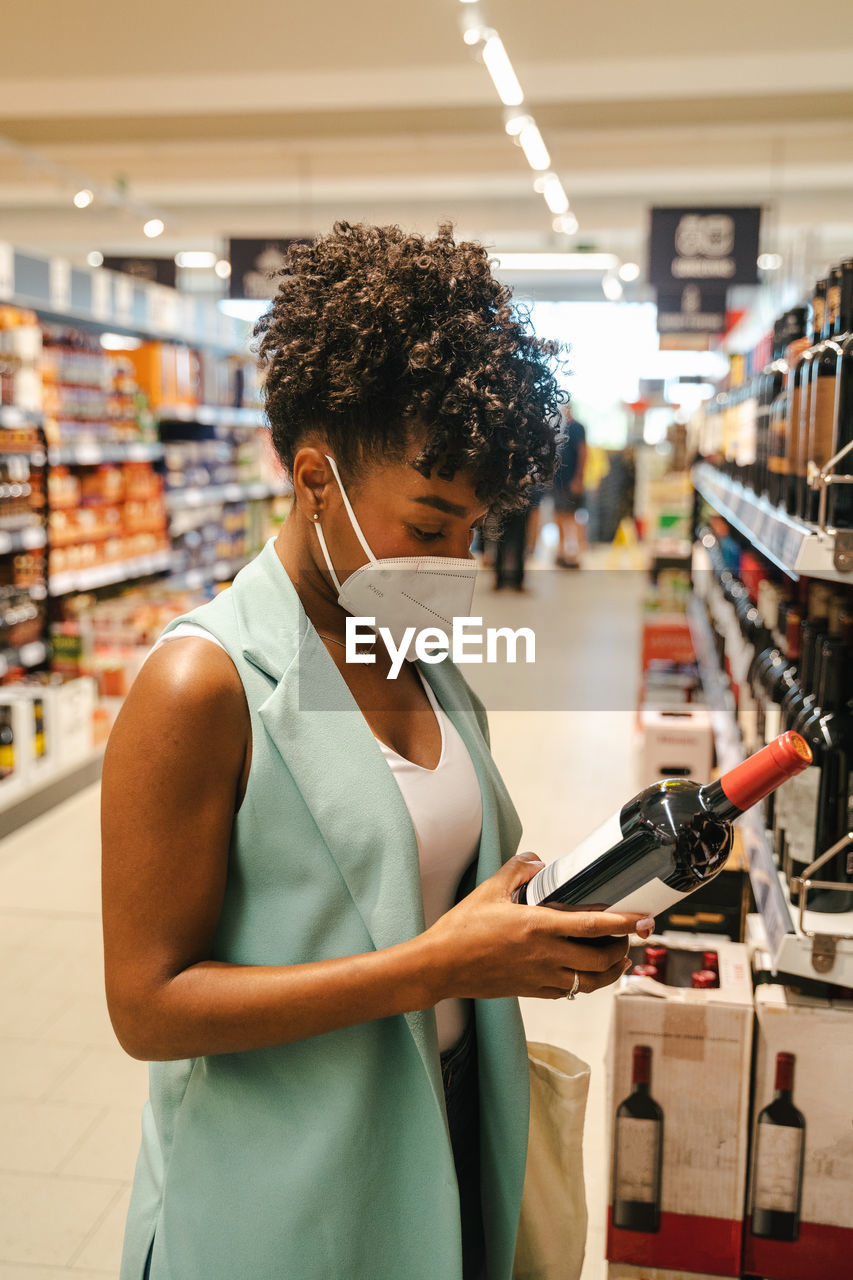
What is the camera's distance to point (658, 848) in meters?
1.06

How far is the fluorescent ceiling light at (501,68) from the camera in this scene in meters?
6.86

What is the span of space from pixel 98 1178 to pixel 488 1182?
1702 millimetres

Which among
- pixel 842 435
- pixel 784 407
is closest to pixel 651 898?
pixel 842 435

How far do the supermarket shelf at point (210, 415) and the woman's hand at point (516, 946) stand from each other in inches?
242

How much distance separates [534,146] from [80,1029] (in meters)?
8.67

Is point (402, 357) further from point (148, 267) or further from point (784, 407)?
point (148, 267)

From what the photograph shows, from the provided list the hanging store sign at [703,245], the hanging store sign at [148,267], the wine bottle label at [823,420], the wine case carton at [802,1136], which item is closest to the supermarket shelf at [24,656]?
the wine case carton at [802,1136]

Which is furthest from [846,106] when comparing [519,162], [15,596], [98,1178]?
[98,1178]

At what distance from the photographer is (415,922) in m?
1.11

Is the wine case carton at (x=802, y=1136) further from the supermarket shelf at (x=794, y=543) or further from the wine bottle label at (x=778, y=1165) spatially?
the supermarket shelf at (x=794, y=543)

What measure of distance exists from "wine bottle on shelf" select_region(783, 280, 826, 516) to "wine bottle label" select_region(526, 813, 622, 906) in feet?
4.02

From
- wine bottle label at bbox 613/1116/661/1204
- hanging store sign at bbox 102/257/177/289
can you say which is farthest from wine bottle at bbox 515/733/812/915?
hanging store sign at bbox 102/257/177/289

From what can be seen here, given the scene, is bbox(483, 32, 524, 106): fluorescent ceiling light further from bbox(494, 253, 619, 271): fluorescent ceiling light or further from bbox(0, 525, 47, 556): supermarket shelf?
bbox(494, 253, 619, 271): fluorescent ceiling light

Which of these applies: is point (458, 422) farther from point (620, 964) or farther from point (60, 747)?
point (60, 747)
